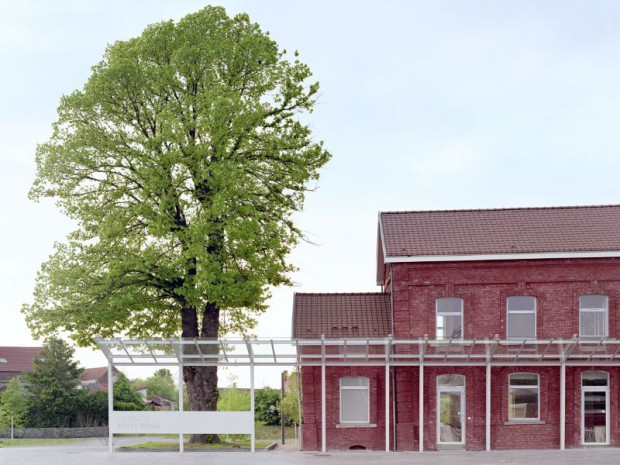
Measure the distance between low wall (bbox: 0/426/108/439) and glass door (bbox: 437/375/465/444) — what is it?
112 ft

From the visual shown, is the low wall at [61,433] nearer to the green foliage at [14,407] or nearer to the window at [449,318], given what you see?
the green foliage at [14,407]

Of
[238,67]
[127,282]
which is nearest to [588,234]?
[238,67]

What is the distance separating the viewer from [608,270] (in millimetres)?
30953

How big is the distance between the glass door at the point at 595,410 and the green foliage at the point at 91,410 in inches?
1566

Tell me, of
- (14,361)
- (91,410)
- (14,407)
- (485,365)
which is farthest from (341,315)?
(14,361)

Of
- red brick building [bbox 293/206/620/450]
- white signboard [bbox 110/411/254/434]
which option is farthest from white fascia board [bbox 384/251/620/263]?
white signboard [bbox 110/411/254/434]

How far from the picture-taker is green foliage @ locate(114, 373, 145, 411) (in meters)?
62.2

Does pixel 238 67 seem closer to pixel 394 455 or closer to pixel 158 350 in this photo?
pixel 158 350

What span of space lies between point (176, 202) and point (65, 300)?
5.13 m

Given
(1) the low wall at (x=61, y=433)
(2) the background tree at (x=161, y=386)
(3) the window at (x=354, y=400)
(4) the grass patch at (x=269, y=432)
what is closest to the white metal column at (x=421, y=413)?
(3) the window at (x=354, y=400)

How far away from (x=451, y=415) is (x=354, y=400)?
132 inches

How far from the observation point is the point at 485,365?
30.1m

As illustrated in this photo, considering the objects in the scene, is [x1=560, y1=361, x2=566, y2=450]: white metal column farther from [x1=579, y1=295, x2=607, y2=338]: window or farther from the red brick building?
[x1=579, y1=295, x2=607, y2=338]: window

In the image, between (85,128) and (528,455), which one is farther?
(85,128)
